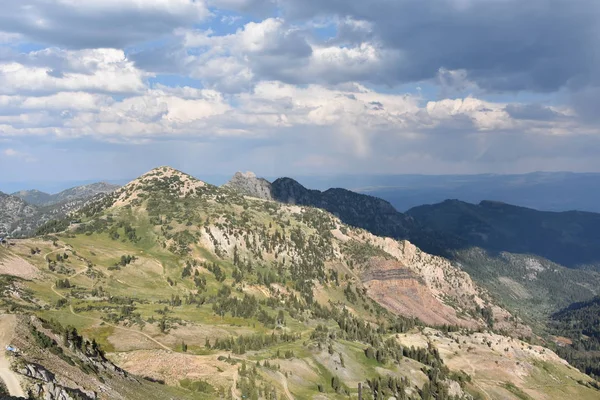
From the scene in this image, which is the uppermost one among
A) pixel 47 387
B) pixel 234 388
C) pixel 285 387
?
pixel 47 387

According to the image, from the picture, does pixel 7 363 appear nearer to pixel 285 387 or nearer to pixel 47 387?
pixel 47 387

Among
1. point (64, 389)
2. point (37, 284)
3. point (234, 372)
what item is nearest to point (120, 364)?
point (234, 372)

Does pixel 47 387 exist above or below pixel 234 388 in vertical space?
above

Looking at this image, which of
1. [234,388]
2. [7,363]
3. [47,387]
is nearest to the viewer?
[47,387]

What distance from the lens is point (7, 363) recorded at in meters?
51.1

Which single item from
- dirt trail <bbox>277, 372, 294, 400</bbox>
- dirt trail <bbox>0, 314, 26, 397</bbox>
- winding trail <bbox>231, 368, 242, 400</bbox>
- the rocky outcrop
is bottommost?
dirt trail <bbox>277, 372, 294, 400</bbox>

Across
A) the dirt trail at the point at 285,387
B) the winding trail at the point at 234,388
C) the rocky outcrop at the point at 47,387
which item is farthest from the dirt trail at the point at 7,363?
the dirt trail at the point at 285,387

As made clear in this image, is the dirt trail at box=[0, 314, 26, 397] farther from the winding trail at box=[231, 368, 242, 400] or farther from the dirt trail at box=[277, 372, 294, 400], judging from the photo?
the dirt trail at box=[277, 372, 294, 400]

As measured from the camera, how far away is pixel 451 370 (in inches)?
7520

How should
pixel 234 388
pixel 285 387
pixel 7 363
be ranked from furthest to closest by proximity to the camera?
pixel 285 387 < pixel 234 388 < pixel 7 363

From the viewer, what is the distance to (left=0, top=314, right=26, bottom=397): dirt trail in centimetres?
4684

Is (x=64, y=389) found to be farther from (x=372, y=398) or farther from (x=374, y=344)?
(x=374, y=344)

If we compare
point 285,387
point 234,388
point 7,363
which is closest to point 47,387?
point 7,363

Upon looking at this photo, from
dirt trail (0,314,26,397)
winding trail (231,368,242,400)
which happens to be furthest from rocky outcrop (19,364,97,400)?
winding trail (231,368,242,400)
